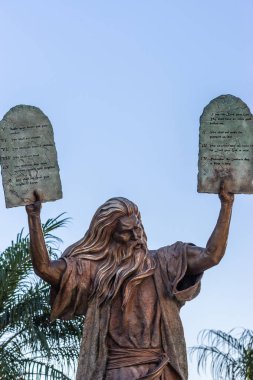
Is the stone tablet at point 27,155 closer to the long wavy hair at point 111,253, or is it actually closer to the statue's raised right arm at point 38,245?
the statue's raised right arm at point 38,245

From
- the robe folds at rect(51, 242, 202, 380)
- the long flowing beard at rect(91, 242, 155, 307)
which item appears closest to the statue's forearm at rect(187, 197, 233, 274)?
the robe folds at rect(51, 242, 202, 380)

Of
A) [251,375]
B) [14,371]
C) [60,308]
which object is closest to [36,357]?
[14,371]

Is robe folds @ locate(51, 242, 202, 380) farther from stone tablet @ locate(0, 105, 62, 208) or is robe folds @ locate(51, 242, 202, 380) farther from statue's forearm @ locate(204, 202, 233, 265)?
stone tablet @ locate(0, 105, 62, 208)

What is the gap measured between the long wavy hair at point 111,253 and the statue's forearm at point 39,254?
0.97 ft

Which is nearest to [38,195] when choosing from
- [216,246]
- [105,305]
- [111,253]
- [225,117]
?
[111,253]

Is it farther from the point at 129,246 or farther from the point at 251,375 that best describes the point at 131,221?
the point at 251,375

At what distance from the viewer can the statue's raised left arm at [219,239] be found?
12562mm

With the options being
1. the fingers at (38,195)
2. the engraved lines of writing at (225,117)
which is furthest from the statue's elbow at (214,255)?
the fingers at (38,195)

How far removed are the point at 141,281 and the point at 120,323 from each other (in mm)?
385

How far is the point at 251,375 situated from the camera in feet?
73.3

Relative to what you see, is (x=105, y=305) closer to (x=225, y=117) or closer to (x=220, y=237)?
(x=220, y=237)

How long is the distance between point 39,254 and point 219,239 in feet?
4.49

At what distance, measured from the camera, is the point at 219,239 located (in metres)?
12.6

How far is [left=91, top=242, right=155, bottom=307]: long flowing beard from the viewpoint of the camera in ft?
41.5
